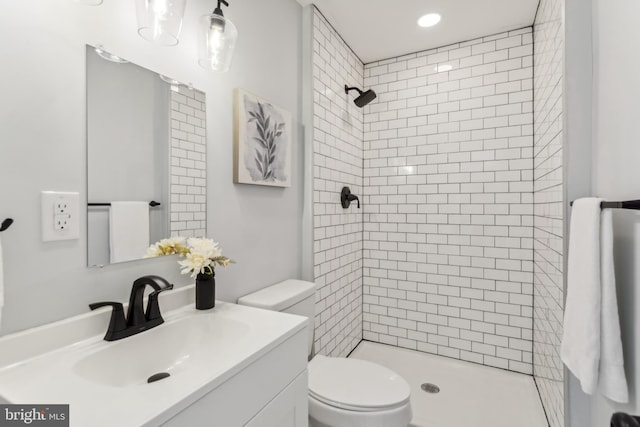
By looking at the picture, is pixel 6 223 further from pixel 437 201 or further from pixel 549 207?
pixel 437 201

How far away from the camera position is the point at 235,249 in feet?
5.07

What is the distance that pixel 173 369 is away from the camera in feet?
3.44

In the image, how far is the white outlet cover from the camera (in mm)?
866

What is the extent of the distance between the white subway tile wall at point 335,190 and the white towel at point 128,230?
1.10 meters

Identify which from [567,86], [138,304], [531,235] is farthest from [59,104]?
[531,235]

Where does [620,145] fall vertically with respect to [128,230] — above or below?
above

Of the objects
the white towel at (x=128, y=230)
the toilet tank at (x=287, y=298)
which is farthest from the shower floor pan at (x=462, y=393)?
the white towel at (x=128, y=230)

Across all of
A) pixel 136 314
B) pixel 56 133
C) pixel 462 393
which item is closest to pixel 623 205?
pixel 136 314

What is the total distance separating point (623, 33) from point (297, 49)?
1609mm

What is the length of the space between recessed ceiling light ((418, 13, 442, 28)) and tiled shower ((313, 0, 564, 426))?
0.37 m

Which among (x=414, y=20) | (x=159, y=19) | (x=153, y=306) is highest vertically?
(x=414, y=20)

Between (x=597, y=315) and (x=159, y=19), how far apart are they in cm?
169

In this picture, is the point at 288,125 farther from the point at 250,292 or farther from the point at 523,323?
the point at 523,323

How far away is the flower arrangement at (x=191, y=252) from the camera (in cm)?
119
